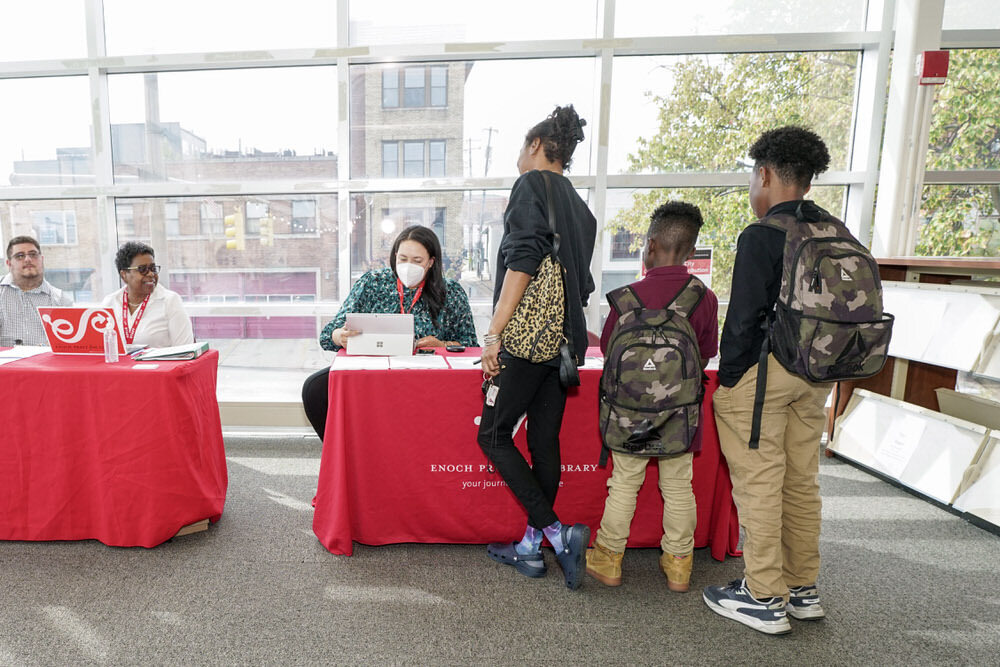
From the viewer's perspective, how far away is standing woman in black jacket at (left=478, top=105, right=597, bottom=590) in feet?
5.91

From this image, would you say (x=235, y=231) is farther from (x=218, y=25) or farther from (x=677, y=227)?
(x=677, y=227)

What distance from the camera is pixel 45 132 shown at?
13.3 feet

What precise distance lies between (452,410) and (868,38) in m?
3.80

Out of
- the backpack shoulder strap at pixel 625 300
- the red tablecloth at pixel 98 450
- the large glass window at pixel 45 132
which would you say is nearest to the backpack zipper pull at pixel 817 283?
the backpack shoulder strap at pixel 625 300

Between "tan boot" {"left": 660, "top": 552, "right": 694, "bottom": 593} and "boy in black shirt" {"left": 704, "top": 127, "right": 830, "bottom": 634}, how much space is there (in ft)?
0.38

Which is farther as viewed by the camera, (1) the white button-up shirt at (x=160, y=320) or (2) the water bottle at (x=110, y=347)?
(1) the white button-up shirt at (x=160, y=320)

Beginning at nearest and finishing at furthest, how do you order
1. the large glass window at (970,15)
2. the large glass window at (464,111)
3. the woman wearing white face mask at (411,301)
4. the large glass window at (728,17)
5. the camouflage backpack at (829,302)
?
the camouflage backpack at (829,302) → the woman wearing white face mask at (411,301) → the large glass window at (970,15) → the large glass window at (728,17) → the large glass window at (464,111)

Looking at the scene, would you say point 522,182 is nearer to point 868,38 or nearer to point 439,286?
point 439,286

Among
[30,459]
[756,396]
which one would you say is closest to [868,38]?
[756,396]

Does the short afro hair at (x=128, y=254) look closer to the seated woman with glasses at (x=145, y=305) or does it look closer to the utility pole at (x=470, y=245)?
the seated woman with glasses at (x=145, y=305)

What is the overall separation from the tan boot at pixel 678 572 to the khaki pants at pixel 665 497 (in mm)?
31

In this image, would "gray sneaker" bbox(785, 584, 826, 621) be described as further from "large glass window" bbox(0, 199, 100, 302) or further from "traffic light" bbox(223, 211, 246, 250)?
"large glass window" bbox(0, 199, 100, 302)

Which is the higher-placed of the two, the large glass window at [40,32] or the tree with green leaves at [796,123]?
the large glass window at [40,32]

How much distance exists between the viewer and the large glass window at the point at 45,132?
13.2 ft
